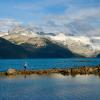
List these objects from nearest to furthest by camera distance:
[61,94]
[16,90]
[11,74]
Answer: [61,94], [16,90], [11,74]

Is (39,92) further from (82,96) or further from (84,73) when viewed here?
(84,73)

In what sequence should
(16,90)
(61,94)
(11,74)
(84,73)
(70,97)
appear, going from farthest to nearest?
(84,73) < (11,74) < (16,90) < (61,94) < (70,97)

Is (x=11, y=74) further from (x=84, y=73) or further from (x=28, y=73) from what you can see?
(x=84, y=73)

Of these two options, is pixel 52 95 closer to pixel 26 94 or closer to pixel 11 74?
pixel 26 94

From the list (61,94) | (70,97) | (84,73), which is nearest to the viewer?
(70,97)

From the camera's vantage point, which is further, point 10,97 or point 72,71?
point 72,71

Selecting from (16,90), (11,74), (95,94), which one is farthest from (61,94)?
(11,74)

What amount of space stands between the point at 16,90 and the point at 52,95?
837 centimetres

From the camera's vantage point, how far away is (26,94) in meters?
54.4

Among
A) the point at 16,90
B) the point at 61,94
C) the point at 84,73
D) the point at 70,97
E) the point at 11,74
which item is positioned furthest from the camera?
the point at 84,73

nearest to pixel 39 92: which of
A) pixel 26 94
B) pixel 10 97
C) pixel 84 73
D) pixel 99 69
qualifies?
pixel 26 94

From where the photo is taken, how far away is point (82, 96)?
167ft

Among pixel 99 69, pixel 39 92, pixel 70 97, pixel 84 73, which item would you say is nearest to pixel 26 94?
pixel 39 92

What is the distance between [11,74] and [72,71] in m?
18.3
